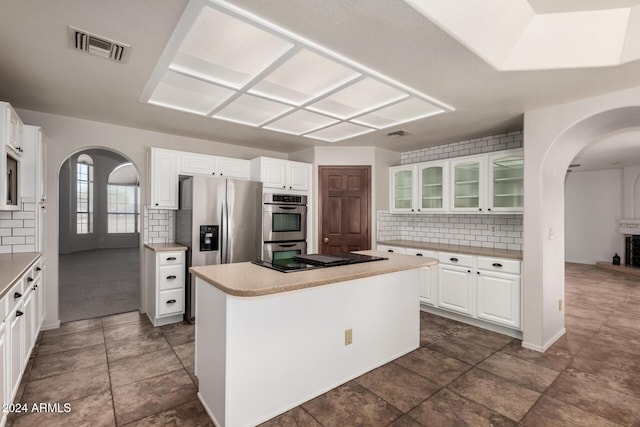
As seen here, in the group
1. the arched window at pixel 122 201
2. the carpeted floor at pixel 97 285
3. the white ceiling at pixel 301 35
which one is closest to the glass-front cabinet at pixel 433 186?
the white ceiling at pixel 301 35

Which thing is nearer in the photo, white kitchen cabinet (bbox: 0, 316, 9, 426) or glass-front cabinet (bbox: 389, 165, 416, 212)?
white kitchen cabinet (bbox: 0, 316, 9, 426)

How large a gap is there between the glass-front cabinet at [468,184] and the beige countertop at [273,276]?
1.88 metres

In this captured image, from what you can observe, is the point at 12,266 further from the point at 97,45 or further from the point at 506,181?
the point at 506,181

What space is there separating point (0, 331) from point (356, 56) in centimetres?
259

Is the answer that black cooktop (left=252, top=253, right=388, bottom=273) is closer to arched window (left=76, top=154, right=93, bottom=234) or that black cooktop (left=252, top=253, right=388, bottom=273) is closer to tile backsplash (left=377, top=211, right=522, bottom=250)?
tile backsplash (left=377, top=211, right=522, bottom=250)

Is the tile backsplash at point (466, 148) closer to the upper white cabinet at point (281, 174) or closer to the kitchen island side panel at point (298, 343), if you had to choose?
the upper white cabinet at point (281, 174)

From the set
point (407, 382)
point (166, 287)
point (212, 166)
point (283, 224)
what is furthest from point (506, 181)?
point (166, 287)

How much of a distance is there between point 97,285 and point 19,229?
2.76m

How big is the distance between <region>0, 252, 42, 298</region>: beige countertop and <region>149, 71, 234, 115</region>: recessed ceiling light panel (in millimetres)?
1691

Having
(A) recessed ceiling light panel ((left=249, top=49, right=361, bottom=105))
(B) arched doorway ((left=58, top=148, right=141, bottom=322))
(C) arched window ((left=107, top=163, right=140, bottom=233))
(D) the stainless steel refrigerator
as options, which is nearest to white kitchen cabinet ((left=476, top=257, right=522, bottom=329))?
(A) recessed ceiling light panel ((left=249, top=49, right=361, bottom=105))

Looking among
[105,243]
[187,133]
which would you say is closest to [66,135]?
[187,133]

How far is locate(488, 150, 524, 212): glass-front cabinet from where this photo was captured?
3.55 metres

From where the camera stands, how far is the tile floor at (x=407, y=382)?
1.98m

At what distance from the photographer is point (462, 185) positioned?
4102 mm
